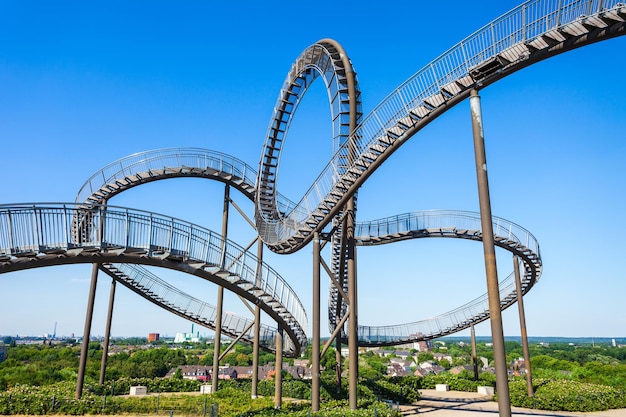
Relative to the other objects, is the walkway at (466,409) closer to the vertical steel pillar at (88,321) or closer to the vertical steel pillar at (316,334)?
the vertical steel pillar at (316,334)

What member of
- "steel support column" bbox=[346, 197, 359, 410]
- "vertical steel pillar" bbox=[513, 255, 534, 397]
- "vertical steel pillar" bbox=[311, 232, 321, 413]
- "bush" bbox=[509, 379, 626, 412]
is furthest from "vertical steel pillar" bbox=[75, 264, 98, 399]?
"bush" bbox=[509, 379, 626, 412]

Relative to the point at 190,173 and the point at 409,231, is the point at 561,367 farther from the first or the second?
the point at 190,173

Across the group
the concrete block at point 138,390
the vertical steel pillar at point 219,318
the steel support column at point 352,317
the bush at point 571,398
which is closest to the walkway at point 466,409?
the bush at point 571,398

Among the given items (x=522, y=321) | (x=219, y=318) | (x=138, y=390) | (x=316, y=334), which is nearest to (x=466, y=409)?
(x=522, y=321)

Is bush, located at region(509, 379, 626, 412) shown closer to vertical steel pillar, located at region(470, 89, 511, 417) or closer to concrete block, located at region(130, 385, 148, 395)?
vertical steel pillar, located at region(470, 89, 511, 417)

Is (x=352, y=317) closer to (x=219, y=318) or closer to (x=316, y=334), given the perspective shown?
(x=316, y=334)

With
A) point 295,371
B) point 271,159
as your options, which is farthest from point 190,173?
point 295,371
